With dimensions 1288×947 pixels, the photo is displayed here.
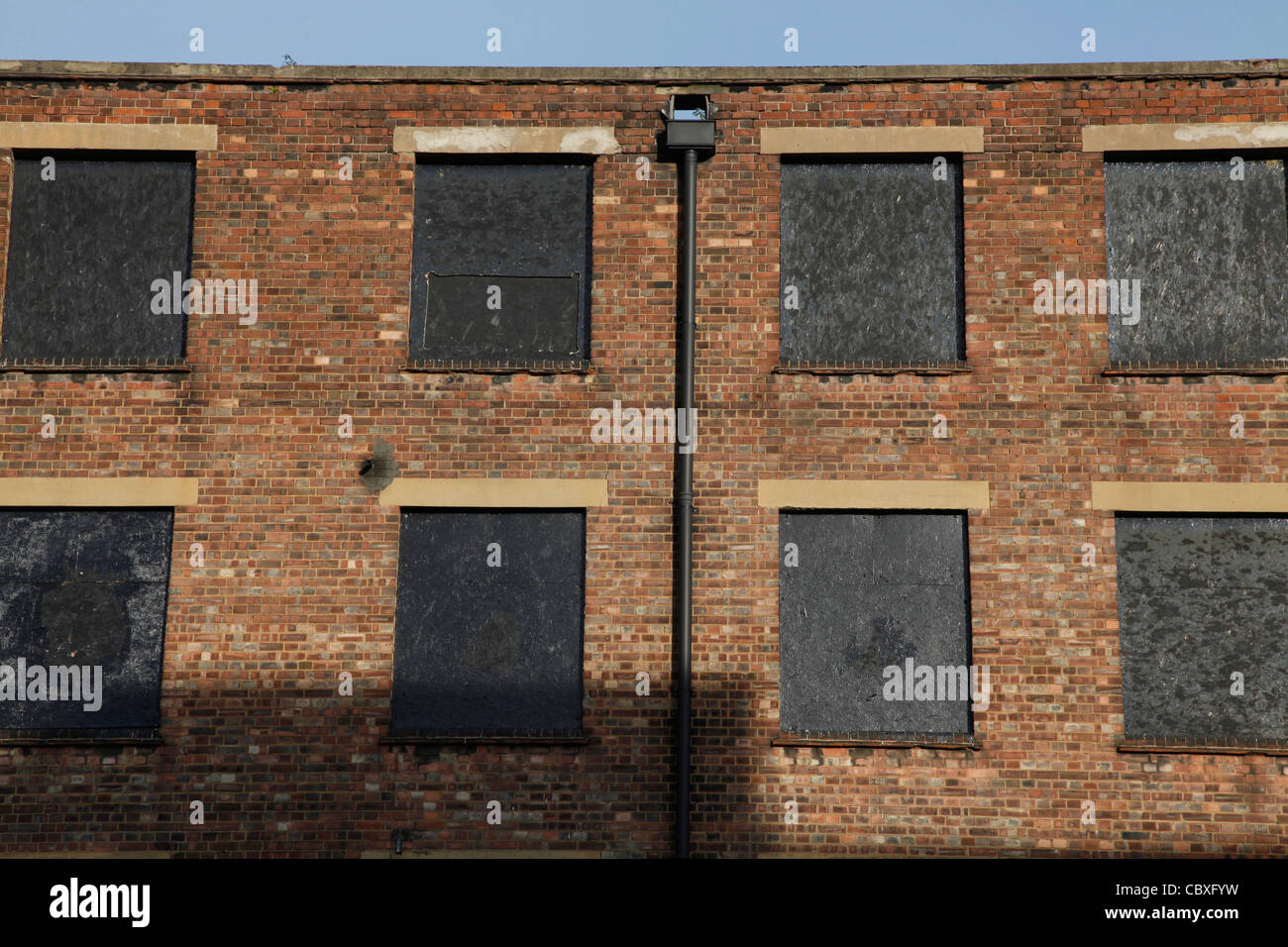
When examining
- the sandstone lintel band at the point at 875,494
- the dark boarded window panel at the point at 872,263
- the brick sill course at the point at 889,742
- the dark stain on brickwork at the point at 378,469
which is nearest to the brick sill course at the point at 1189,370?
the dark boarded window panel at the point at 872,263

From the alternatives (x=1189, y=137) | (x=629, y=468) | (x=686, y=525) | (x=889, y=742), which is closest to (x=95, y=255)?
(x=629, y=468)

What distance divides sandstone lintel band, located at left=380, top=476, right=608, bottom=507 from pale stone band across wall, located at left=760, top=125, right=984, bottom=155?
3.50 meters

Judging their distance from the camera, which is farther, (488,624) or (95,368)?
(95,368)

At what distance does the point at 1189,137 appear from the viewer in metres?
12.5

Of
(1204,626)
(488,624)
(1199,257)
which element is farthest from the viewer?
(1199,257)

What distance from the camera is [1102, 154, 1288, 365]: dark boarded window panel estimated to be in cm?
1230

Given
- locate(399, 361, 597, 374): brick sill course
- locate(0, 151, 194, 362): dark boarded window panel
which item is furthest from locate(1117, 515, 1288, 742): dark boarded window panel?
locate(0, 151, 194, 362): dark boarded window panel

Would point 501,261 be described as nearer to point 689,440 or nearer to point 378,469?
point 378,469

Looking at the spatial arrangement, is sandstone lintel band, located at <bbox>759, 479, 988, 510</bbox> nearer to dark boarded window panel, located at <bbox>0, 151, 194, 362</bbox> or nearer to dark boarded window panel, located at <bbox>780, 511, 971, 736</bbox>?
dark boarded window panel, located at <bbox>780, 511, 971, 736</bbox>

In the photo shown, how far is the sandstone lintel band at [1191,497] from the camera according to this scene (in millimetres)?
11867

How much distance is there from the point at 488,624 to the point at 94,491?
3.61 metres

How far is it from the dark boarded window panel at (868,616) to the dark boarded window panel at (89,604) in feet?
17.8

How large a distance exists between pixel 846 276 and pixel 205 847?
24.2 feet
